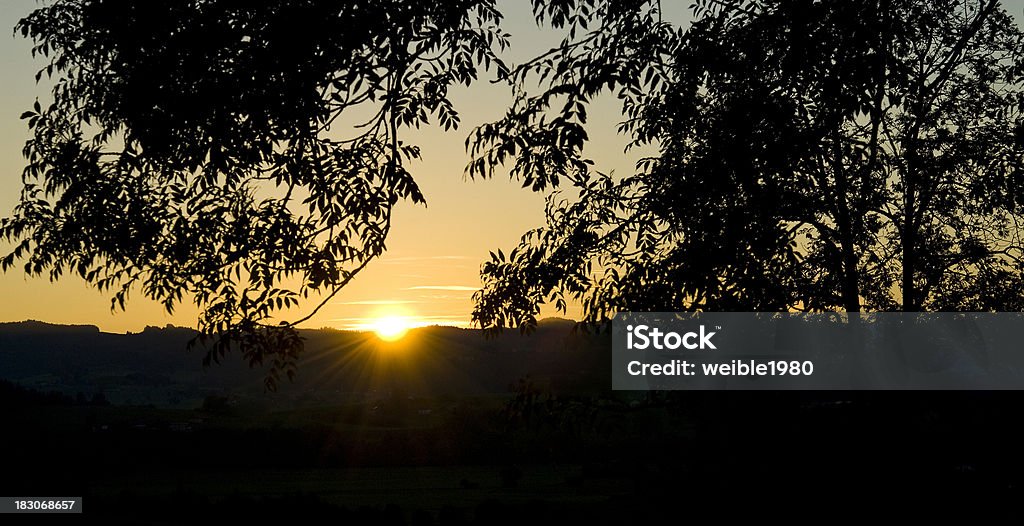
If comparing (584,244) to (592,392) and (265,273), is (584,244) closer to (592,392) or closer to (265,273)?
(592,392)

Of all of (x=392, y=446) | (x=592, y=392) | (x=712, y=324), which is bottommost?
(x=392, y=446)

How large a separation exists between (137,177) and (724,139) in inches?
290

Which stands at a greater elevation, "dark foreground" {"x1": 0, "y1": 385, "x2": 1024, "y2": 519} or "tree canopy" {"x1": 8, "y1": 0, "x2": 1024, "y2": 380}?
"tree canopy" {"x1": 8, "y1": 0, "x2": 1024, "y2": 380}

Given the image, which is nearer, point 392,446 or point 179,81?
point 179,81

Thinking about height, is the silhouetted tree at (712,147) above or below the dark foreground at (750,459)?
above

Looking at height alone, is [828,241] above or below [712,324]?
above

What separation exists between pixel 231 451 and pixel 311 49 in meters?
84.2

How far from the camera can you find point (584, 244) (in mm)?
13844

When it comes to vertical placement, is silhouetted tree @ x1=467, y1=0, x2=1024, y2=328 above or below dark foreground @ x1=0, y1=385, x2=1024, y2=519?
above

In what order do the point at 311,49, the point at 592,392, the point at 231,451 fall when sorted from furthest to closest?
the point at 231,451
the point at 592,392
the point at 311,49

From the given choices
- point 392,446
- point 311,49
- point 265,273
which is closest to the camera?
point 311,49

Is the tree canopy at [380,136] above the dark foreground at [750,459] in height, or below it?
above

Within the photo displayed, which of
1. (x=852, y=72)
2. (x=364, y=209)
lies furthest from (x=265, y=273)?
(x=852, y=72)

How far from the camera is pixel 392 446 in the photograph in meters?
97.1
